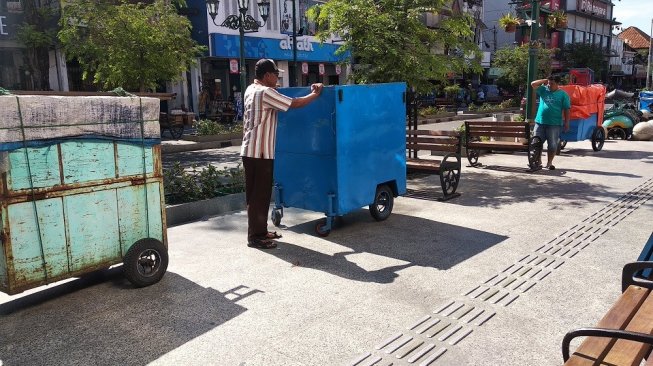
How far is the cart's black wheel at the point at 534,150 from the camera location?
33.2ft

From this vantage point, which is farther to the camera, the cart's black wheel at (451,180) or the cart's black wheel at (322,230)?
the cart's black wheel at (451,180)

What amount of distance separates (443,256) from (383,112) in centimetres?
196

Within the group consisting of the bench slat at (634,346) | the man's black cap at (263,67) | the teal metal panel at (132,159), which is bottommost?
the bench slat at (634,346)

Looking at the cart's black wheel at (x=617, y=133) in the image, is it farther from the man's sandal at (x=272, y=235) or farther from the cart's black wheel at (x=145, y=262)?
the cart's black wheel at (x=145, y=262)

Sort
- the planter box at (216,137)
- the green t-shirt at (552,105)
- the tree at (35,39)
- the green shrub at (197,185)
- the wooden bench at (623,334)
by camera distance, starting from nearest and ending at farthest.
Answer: the wooden bench at (623,334) < the green shrub at (197,185) < the green t-shirt at (552,105) < the tree at (35,39) < the planter box at (216,137)

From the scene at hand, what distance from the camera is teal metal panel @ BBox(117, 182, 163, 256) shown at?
4391mm

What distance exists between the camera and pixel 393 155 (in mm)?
6691

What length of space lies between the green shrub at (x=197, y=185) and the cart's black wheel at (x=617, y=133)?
12356mm

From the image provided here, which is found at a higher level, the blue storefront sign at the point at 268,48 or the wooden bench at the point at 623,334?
the blue storefront sign at the point at 268,48

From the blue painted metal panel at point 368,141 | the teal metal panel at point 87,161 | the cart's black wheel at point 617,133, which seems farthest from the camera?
the cart's black wheel at point 617,133

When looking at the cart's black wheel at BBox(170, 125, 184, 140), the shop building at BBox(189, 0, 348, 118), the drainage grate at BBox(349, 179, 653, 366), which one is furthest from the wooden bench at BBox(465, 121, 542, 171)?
the shop building at BBox(189, 0, 348, 118)

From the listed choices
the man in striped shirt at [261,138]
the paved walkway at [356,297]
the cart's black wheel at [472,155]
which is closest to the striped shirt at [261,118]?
the man in striped shirt at [261,138]

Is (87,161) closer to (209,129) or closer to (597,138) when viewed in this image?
(597,138)

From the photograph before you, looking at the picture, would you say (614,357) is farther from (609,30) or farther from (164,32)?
(609,30)
